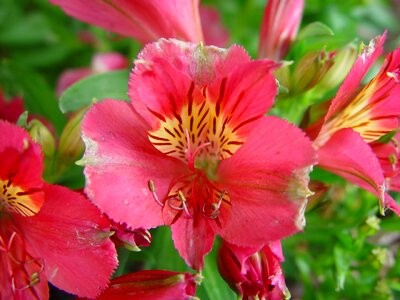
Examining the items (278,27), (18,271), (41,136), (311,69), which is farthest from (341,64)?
(18,271)

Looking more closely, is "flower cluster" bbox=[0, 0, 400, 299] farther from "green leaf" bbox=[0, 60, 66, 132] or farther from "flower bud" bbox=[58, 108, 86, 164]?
"green leaf" bbox=[0, 60, 66, 132]

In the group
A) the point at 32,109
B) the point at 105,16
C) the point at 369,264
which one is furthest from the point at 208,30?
the point at 369,264

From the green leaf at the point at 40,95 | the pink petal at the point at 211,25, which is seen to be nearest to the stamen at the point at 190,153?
the green leaf at the point at 40,95

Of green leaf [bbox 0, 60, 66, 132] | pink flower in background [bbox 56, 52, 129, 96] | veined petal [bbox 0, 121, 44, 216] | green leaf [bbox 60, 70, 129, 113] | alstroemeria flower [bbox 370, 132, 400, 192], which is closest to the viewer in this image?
veined petal [bbox 0, 121, 44, 216]

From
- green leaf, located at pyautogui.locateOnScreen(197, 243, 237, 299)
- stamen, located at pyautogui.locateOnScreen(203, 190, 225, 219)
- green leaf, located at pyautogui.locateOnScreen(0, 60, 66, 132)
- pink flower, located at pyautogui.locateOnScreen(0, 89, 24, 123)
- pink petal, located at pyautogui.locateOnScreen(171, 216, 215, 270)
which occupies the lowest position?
green leaf, located at pyautogui.locateOnScreen(0, 60, 66, 132)

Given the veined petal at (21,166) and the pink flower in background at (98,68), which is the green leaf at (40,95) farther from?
the veined petal at (21,166)

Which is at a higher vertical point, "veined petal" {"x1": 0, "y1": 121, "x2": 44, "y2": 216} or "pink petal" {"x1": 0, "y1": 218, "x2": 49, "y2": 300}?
"veined petal" {"x1": 0, "y1": 121, "x2": 44, "y2": 216}

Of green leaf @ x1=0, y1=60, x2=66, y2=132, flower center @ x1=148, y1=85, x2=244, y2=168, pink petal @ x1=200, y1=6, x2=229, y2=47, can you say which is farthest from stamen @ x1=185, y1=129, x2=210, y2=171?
pink petal @ x1=200, y1=6, x2=229, y2=47

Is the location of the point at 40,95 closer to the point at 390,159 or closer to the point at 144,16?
the point at 144,16
